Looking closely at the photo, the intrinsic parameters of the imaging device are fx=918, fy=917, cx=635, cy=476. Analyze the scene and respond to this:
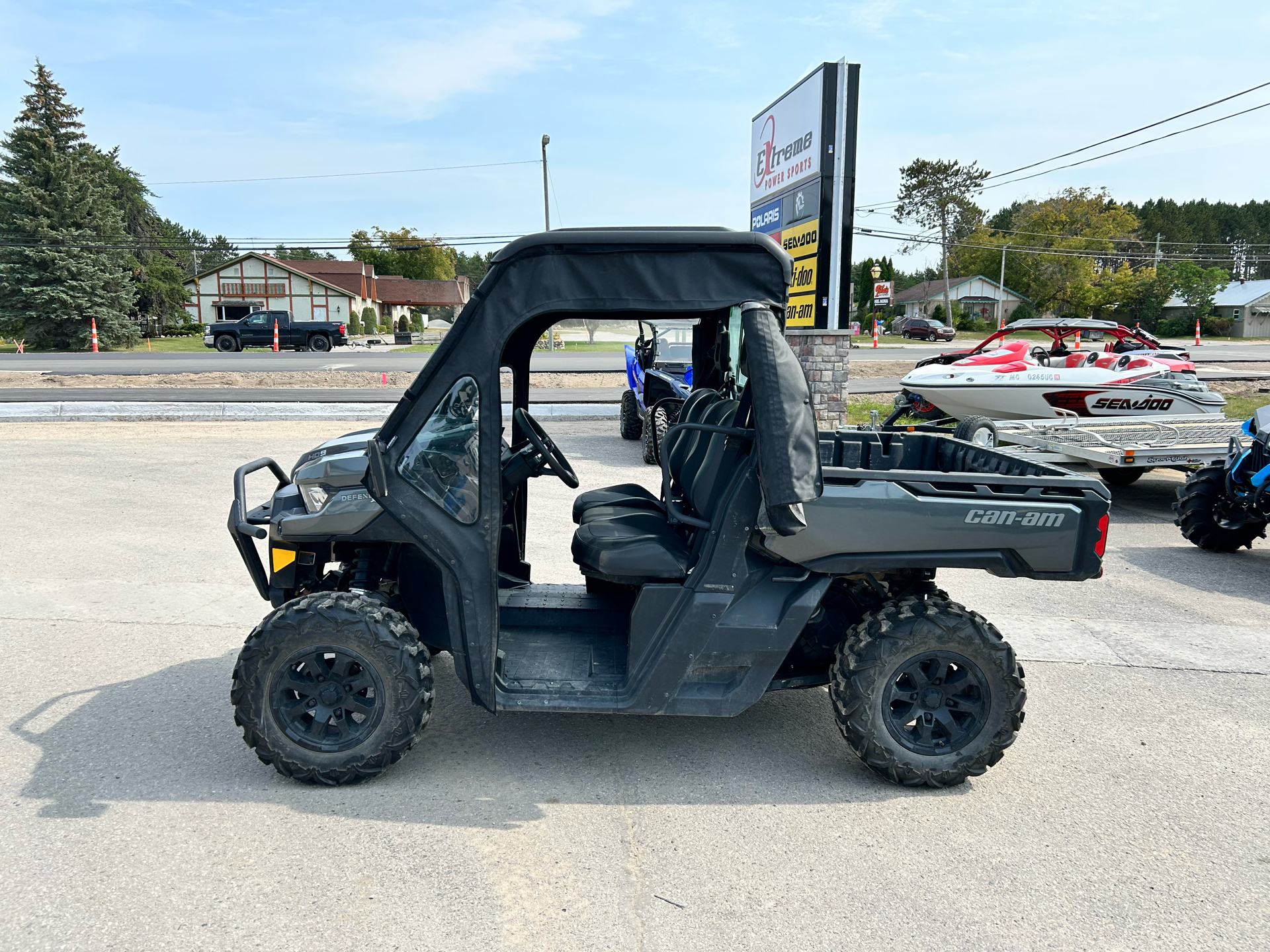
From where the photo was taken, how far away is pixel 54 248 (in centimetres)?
4012

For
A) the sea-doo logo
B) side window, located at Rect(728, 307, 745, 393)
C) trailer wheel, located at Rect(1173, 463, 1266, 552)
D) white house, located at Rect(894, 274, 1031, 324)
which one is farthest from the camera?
white house, located at Rect(894, 274, 1031, 324)

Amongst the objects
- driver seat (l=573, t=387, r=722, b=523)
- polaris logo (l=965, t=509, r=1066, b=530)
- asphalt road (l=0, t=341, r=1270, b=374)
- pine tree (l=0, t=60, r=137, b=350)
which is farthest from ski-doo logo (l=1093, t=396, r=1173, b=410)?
pine tree (l=0, t=60, r=137, b=350)

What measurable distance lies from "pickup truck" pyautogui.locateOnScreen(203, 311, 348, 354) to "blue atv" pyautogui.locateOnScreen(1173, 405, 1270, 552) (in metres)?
35.4

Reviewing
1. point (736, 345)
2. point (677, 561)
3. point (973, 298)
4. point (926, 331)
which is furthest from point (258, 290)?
point (677, 561)

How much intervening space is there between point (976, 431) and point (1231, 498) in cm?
346

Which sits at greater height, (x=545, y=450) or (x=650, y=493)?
(x=545, y=450)

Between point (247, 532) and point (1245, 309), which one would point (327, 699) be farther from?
point (1245, 309)

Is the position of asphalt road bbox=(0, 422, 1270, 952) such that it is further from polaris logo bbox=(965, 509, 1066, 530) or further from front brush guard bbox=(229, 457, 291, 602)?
polaris logo bbox=(965, 509, 1066, 530)

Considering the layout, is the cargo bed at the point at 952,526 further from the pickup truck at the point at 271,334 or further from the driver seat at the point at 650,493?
the pickup truck at the point at 271,334

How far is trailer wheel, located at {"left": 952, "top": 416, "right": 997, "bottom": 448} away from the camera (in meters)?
5.15

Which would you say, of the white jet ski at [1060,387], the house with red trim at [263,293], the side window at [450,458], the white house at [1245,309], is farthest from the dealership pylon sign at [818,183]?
the white house at [1245,309]

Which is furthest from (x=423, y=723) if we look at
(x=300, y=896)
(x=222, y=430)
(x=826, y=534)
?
(x=222, y=430)

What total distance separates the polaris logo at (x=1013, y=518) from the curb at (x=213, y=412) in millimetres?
11164

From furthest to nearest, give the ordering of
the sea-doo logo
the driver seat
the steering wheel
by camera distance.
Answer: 1. the sea-doo logo
2. the driver seat
3. the steering wheel
